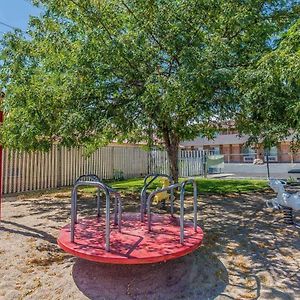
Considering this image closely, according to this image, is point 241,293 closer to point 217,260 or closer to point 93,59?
point 217,260

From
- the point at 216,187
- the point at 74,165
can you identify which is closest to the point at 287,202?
the point at 216,187

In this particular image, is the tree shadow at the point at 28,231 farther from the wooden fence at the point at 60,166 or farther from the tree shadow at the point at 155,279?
the wooden fence at the point at 60,166

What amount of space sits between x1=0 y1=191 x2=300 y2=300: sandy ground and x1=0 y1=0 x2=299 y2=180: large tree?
7.60 ft

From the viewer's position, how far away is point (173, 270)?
424 cm

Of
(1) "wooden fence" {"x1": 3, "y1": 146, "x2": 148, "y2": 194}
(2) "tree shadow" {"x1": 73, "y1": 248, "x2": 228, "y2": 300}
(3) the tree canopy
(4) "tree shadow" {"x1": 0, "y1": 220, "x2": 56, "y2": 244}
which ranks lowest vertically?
(2) "tree shadow" {"x1": 73, "y1": 248, "x2": 228, "y2": 300}

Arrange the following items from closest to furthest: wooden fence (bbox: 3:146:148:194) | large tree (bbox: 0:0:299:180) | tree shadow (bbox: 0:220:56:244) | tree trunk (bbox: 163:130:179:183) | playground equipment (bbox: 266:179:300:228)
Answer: large tree (bbox: 0:0:299:180) < tree shadow (bbox: 0:220:56:244) < playground equipment (bbox: 266:179:300:228) < tree trunk (bbox: 163:130:179:183) < wooden fence (bbox: 3:146:148:194)

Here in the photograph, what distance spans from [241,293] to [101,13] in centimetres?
524

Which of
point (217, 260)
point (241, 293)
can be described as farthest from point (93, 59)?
point (241, 293)

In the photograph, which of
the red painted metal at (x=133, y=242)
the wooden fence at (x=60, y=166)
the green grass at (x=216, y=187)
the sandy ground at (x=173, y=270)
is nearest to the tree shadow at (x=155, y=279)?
the sandy ground at (x=173, y=270)

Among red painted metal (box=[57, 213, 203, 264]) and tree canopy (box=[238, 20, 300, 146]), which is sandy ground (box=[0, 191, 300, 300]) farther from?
tree canopy (box=[238, 20, 300, 146])

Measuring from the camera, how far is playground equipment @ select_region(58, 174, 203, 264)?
365cm

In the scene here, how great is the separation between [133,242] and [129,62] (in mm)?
3408

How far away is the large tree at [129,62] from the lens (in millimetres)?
5379

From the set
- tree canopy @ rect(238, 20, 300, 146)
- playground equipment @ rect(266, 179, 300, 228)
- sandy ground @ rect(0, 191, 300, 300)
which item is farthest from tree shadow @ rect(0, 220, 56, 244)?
playground equipment @ rect(266, 179, 300, 228)
